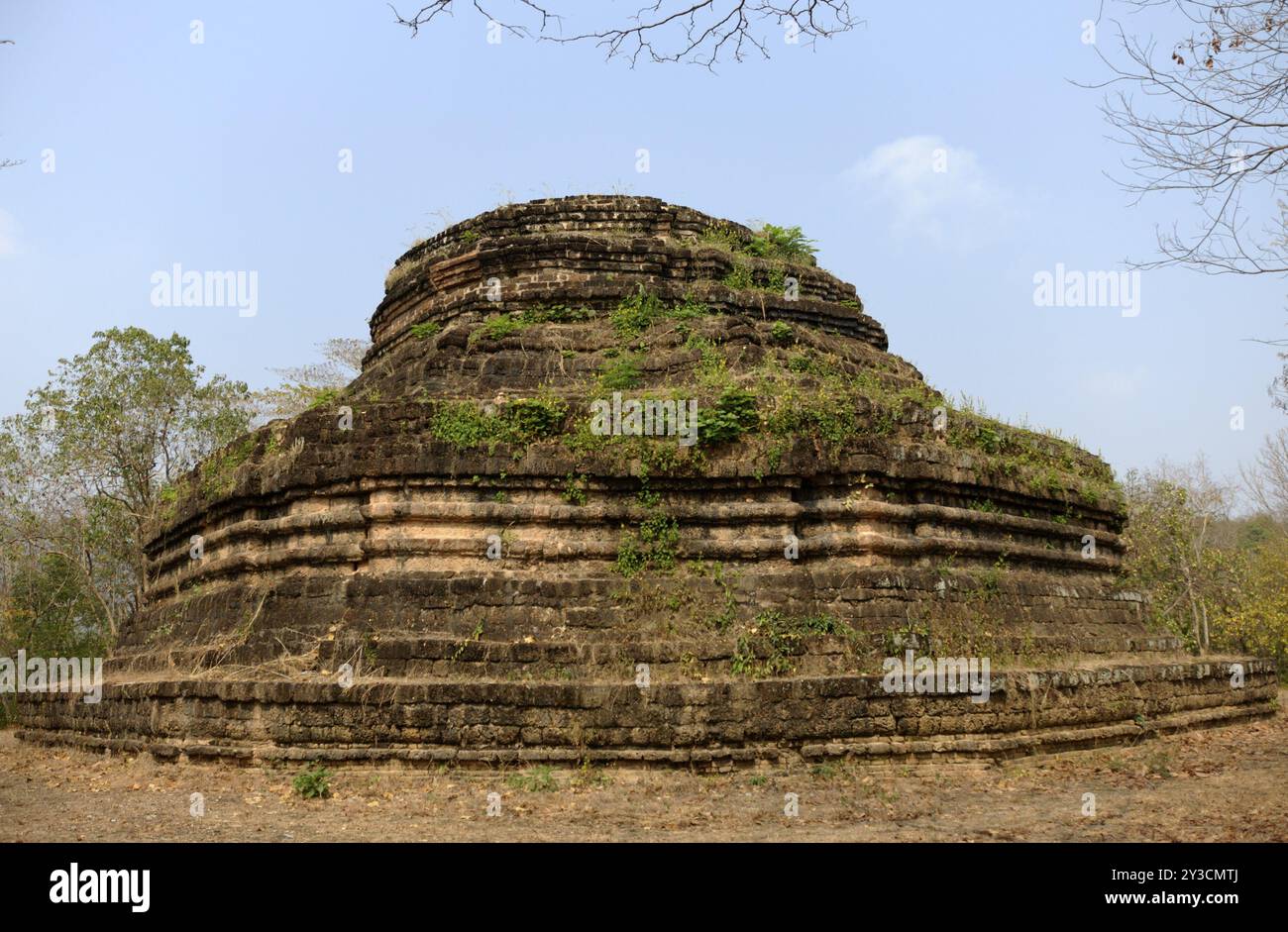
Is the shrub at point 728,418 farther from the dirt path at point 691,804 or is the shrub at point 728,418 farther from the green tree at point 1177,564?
the green tree at point 1177,564

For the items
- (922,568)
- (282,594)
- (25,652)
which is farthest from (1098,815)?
(25,652)

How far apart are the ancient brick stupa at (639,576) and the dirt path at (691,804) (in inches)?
9.9

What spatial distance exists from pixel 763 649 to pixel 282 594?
4573mm

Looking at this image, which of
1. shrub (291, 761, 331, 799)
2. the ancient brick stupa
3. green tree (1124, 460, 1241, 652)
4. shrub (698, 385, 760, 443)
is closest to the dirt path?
shrub (291, 761, 331, 799)

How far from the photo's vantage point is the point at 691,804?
24.6 ft

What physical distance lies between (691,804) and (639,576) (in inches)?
93.3

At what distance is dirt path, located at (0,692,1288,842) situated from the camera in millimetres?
6684

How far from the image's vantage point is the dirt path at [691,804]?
6684 mm

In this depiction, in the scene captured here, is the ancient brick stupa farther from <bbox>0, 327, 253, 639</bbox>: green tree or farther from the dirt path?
<bbox>0, 327, 253, 639</bbox>: green tree

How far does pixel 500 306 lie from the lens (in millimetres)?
12555

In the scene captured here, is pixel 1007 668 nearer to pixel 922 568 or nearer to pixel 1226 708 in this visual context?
pixel 922 568

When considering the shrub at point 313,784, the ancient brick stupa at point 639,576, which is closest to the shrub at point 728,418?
the ancient brick stupa at point 639,576

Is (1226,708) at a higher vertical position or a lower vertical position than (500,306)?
lower

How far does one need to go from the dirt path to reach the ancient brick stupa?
0.25 m
